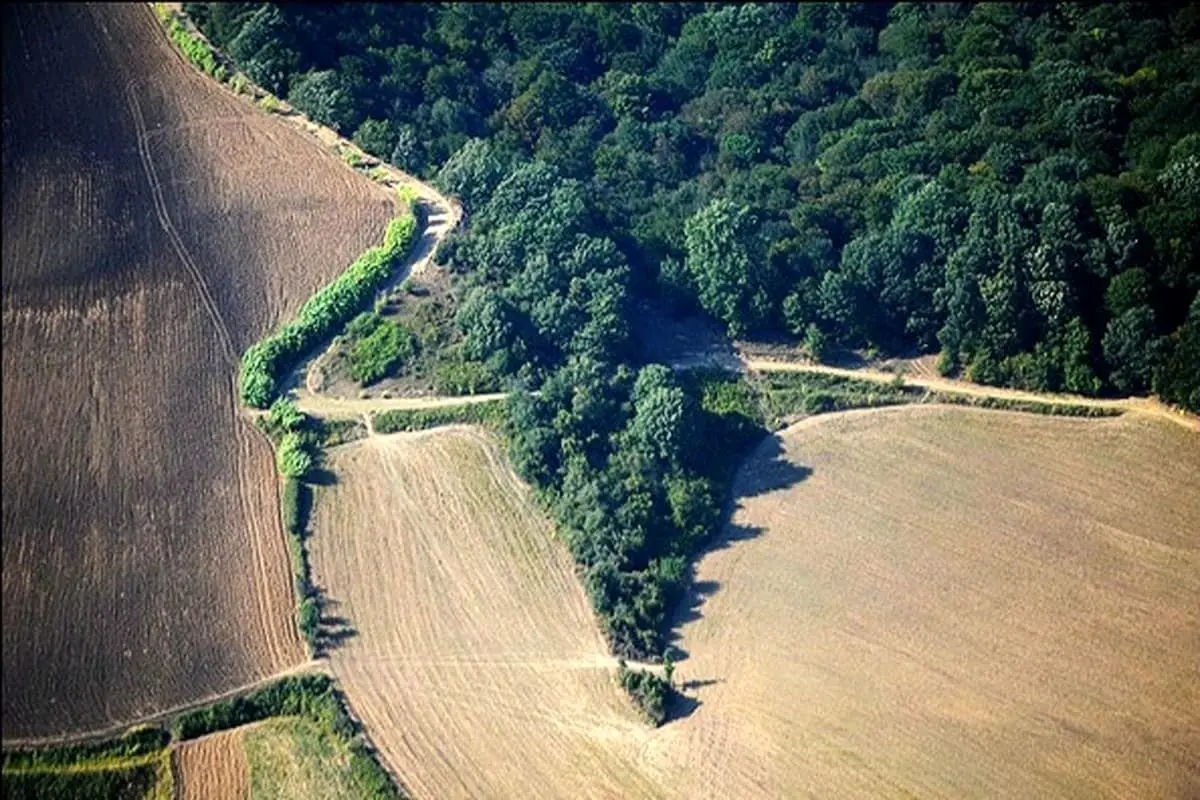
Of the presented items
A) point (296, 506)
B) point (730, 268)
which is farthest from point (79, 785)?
point (730, 268)

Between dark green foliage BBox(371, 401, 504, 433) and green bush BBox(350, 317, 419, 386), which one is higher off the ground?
green bush BBox(350, 317, 419, 386)

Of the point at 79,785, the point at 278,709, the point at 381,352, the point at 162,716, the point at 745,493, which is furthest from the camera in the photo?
the point at 381,352

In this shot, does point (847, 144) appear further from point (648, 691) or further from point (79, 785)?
point (79, 785)

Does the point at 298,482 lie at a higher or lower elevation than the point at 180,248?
lower

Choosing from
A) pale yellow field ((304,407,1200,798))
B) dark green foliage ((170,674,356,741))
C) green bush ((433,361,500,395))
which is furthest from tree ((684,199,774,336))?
dark green foliage ((170,674,356,741))

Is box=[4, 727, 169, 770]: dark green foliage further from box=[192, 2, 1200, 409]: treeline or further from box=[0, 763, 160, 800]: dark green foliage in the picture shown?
box=[192, 2, 1200, 409]: treeline

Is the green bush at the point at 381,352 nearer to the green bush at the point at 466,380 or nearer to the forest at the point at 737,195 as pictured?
the green bush at the point at 466,380

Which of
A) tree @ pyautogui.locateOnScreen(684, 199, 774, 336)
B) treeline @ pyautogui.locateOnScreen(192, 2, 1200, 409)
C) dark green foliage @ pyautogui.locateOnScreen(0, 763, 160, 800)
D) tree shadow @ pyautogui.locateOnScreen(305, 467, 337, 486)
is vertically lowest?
dark green foliage @ pyautogui.locateOnScreen(0, 763, 160, 800)

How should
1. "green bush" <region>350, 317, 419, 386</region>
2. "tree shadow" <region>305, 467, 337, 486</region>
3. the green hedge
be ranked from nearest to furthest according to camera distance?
"tree shadow" <region>305, 467, 337, 486</region> < the green hedge < "green bush" <region>350, 317, 419, 386</region>

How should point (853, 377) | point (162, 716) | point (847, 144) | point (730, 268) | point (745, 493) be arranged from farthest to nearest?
point (847, 144), point (853, 377), point (730, 268), point (745, 493), point (162, 716)
